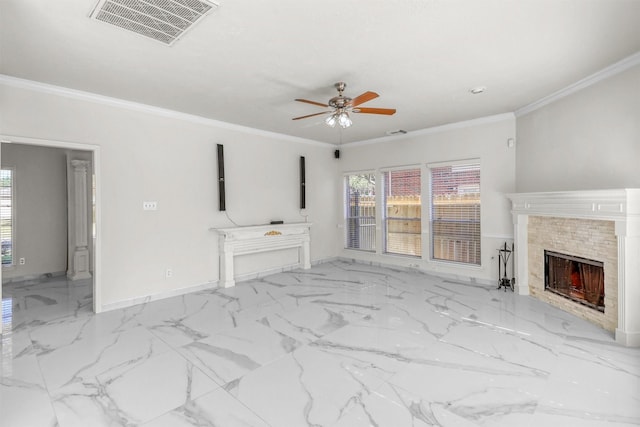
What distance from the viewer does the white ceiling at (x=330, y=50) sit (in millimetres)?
2227

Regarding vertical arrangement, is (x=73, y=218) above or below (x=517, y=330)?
above

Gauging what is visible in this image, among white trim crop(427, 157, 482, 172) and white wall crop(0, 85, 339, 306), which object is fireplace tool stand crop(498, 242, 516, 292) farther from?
white wall crop(0, 85, 339, 306)

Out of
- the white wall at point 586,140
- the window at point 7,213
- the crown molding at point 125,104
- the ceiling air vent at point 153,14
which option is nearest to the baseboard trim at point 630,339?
the white wall at point 586,140

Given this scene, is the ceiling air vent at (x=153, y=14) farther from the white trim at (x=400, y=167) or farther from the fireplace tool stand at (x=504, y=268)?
the fireplace tool stand at (x=504, y=268)

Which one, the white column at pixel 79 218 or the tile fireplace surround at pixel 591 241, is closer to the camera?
the tile fireplace surround at pixel 591 241

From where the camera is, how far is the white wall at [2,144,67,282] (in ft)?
17.6

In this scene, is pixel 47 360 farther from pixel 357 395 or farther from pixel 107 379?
pixel 357 395

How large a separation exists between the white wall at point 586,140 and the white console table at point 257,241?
3829mm

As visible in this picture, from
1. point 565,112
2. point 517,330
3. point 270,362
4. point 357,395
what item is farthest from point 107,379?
point 565,112

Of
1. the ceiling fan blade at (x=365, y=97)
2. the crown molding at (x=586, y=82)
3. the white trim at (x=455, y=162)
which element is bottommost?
the white trim at (x=455, y=162)

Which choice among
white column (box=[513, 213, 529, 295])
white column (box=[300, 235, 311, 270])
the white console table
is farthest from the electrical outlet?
white column (box=[513, 213, 529, 295])

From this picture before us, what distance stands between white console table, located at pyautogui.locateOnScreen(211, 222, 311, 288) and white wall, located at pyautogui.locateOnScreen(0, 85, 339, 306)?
0.19 meters

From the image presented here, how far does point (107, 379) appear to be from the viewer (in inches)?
93.4

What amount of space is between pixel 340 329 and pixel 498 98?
3488 mm
